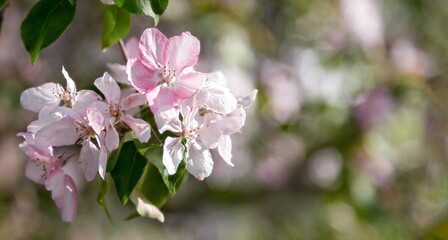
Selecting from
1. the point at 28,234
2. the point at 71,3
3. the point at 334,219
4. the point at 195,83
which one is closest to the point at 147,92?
the point at 195,83

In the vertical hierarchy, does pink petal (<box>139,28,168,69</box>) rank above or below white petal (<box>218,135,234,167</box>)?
above

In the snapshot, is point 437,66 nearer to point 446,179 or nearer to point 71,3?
point 446,179

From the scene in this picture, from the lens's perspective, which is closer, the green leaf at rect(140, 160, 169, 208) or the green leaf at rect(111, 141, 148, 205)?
the green leaf at rect(111, 141, 148, 205)

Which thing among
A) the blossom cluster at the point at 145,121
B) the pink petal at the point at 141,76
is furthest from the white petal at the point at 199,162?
the pink petal at the point at 141,76

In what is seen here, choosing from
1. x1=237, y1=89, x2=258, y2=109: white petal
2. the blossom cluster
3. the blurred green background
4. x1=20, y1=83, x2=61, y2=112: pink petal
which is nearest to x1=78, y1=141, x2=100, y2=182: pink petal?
the blossom cluster

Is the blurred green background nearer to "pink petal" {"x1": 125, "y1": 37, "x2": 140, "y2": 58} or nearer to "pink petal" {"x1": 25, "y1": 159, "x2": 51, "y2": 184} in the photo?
"pink petal" {"x1": 125, "y1": 37, "x2": 140, "y2": 58}

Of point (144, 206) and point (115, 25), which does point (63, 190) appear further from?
point (115, 25)

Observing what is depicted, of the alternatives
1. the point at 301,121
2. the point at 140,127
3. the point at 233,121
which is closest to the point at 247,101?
the point at 233,121
